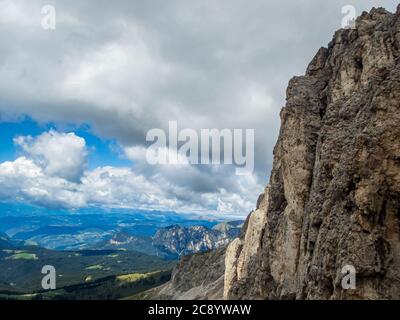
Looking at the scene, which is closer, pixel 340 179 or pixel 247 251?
pixel 340 179

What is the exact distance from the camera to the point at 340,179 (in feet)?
136

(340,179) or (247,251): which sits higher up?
(340,179)

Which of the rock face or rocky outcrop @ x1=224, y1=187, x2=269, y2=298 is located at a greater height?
the rock face

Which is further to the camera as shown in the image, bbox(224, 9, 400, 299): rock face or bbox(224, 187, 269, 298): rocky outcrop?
bbox(224, 187, 269, 298): rocky outcrop

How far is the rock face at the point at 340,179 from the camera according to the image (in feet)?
116

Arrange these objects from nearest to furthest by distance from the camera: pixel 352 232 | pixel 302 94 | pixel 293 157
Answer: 1. pixel 352 232
2. pixel 293 157
3. pixel 302 94

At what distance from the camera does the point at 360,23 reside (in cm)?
7288

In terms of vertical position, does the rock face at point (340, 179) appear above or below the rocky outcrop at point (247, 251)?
above

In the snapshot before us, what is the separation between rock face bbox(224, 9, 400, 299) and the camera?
116 feet

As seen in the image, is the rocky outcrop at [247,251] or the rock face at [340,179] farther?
the rocky outcrop at [247,251]
